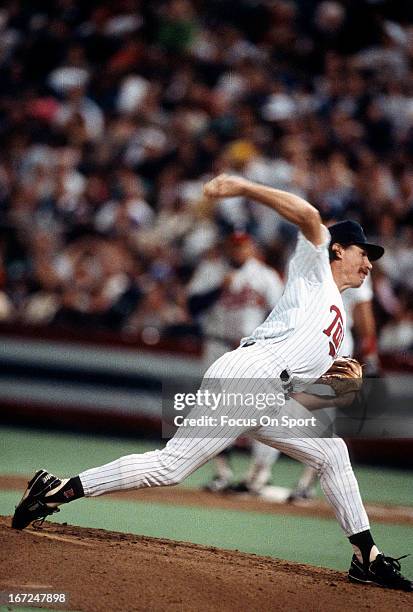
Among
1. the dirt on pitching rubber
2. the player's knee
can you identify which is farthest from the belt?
the dirt on pitching rubber

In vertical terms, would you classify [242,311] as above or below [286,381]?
above

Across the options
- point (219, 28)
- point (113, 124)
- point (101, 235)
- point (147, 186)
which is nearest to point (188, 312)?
point (101, 235)

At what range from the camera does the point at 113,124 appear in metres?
12.6

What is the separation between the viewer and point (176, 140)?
12.1 meters

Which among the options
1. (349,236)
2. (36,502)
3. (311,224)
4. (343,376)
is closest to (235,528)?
(343,376)

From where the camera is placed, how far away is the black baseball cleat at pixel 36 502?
520cm

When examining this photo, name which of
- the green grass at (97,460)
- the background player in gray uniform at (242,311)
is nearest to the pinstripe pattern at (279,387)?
the background player in gray uniform at (242,311)

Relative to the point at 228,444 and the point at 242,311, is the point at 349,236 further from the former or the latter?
the point at 242,311

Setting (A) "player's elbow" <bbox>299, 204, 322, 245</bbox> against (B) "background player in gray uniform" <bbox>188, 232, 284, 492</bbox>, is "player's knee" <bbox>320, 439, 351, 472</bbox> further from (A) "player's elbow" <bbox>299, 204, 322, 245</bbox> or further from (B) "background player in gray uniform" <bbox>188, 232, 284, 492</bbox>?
(B) "background player in gray uniform" <bbox>188, 232, 284, 492</bbox>

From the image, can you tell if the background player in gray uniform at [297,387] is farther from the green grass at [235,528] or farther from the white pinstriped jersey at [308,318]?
the green grass at [235,528]

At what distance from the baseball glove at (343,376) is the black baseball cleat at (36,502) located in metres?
1.52

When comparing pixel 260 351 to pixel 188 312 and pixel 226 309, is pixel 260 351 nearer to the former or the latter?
pixel 226 309

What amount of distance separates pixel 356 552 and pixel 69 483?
4.93ft

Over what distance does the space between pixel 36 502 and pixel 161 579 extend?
34.0 inches
